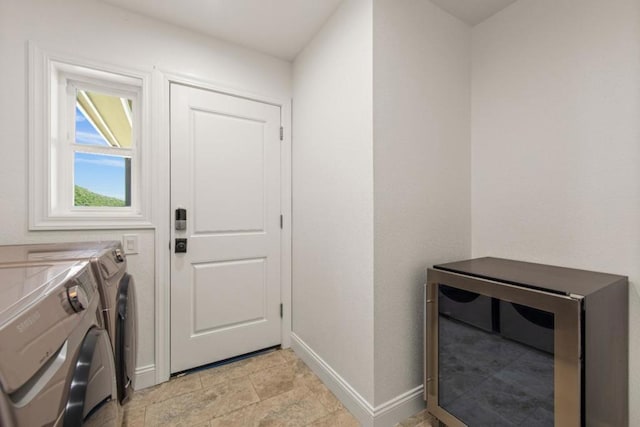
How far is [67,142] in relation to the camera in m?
1.69

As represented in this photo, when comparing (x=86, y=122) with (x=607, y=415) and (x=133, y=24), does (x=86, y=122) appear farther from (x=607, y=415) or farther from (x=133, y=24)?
(x=607, y=415)

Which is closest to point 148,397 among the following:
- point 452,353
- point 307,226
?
point 307,226

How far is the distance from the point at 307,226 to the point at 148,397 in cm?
141

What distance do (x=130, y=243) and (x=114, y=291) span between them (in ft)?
2.61

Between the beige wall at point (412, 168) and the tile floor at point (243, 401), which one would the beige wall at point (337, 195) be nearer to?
the beige wall at point (412, 168)

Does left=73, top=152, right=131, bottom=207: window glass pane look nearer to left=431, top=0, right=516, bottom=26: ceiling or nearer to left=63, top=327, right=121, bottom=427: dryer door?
left=63, top=327, right=121, bottom=427: dryer door

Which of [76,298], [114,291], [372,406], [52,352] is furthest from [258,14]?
[372,406]

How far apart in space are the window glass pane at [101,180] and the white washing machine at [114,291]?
631mm

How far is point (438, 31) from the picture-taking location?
1664 millimetres

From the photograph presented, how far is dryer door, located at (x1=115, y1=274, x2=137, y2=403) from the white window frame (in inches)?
25.3

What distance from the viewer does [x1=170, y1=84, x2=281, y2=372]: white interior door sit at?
6.14 ft

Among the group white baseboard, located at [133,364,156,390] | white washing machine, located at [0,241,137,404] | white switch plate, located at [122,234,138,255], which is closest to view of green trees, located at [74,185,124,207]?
white switch plate, located at [122,234,138,255]

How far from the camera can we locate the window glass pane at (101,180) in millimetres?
1742

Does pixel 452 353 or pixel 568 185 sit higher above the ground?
pixel 568 185
